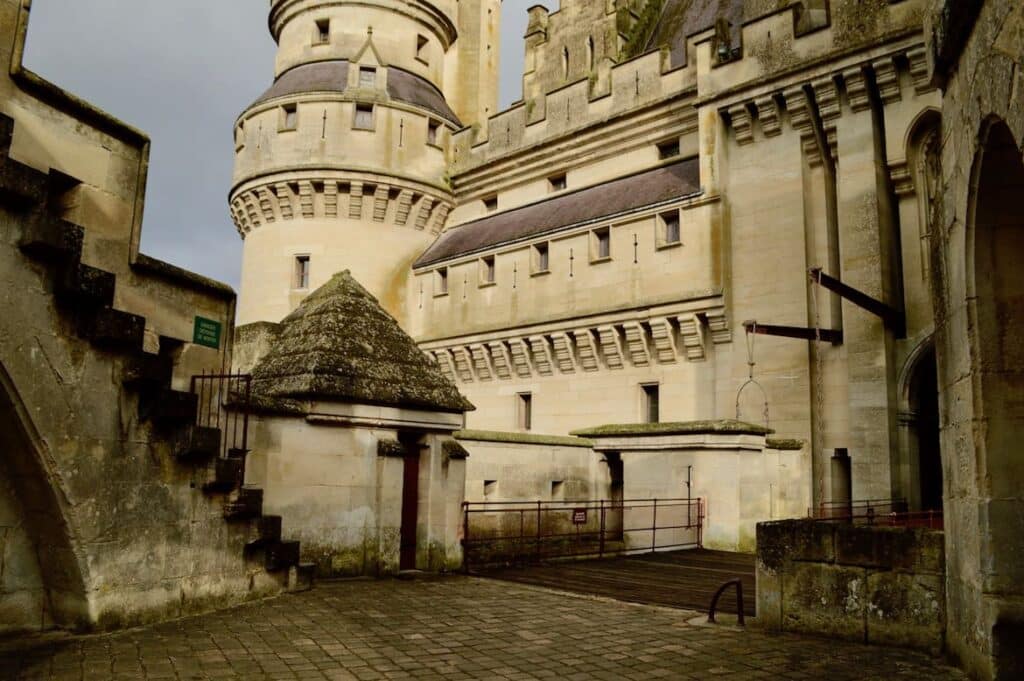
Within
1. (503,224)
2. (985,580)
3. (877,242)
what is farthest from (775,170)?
(985,580)

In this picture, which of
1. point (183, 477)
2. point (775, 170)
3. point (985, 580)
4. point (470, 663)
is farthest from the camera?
point (775, 170)

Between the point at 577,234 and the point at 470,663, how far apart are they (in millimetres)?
17550

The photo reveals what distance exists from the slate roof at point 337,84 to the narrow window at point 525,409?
10.9m

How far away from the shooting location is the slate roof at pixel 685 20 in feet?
76.7

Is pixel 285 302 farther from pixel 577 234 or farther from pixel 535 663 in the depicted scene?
pixel 535 663

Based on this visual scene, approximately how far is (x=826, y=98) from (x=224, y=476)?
15.6 metres

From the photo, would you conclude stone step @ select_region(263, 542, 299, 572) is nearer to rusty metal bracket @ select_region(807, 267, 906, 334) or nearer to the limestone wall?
the limestone wall

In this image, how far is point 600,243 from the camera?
22.1m

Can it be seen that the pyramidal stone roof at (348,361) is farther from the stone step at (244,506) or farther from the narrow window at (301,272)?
the narrow window at (301,272)

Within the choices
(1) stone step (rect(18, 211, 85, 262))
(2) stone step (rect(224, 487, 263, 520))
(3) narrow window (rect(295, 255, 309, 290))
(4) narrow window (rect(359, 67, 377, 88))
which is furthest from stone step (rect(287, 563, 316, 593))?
(4) narrow window (rect(359, 67, 377, 88))

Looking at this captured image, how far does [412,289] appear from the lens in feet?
89.3

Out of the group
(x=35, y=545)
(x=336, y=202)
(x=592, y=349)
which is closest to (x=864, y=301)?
(x=592, y=349)

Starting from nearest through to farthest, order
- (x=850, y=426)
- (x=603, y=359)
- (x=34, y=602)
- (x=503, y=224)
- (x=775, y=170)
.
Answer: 1. (x=34, y=602)
2. (x=850, y=426)
3. (x=775, y=170)
4. (x=603, y=359)
5. (x=503, y=224)

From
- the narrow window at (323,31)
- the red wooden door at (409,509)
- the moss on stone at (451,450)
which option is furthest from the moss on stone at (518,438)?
the narrow window at (323,31)
